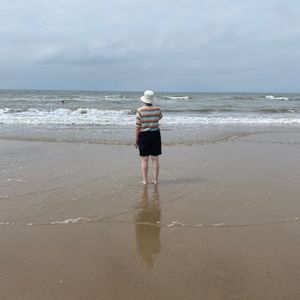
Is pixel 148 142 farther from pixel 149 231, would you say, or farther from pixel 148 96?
pixel 149 231

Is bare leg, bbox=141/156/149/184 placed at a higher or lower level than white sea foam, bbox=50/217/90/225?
higher

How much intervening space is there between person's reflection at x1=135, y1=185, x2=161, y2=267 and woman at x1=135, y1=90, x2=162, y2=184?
79 centimetres

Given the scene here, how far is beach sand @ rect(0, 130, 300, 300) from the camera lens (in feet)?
8.95

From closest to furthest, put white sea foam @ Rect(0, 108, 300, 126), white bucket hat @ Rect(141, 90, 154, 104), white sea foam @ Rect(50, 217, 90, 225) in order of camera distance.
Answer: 1. white sea foam @ Rect(50, 217, 90, 225)
2. white bucket hat @ Rect(141, 90, 154, 104)
3. white sea foam @ Rect(0, 108, 300, 126)

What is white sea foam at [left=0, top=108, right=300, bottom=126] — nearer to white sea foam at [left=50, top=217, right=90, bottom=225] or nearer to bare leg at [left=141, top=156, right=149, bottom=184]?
bare leg at [left=141, top=156, right=149, bottom=184]

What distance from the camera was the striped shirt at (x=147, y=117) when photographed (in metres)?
5.77

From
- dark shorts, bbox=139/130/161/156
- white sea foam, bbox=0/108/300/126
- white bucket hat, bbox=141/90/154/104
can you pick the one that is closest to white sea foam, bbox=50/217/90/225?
dark shorts, bbox=139/130/161/156

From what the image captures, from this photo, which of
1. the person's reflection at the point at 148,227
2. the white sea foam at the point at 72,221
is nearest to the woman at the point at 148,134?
the person's reflection at the point at 148,227

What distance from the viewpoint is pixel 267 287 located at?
107 inches

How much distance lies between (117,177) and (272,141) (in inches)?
239

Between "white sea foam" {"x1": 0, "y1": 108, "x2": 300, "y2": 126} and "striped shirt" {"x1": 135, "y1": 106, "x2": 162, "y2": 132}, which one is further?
"white sea foam" {"x1": 0, "y1": 108, "x2": 300, "y2": 126}

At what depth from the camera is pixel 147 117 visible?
5.80 m

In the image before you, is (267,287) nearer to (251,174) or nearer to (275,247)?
(275,247)

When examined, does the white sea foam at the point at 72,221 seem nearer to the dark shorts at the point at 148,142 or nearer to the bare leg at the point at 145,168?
the bare leg at the point at 145,168
